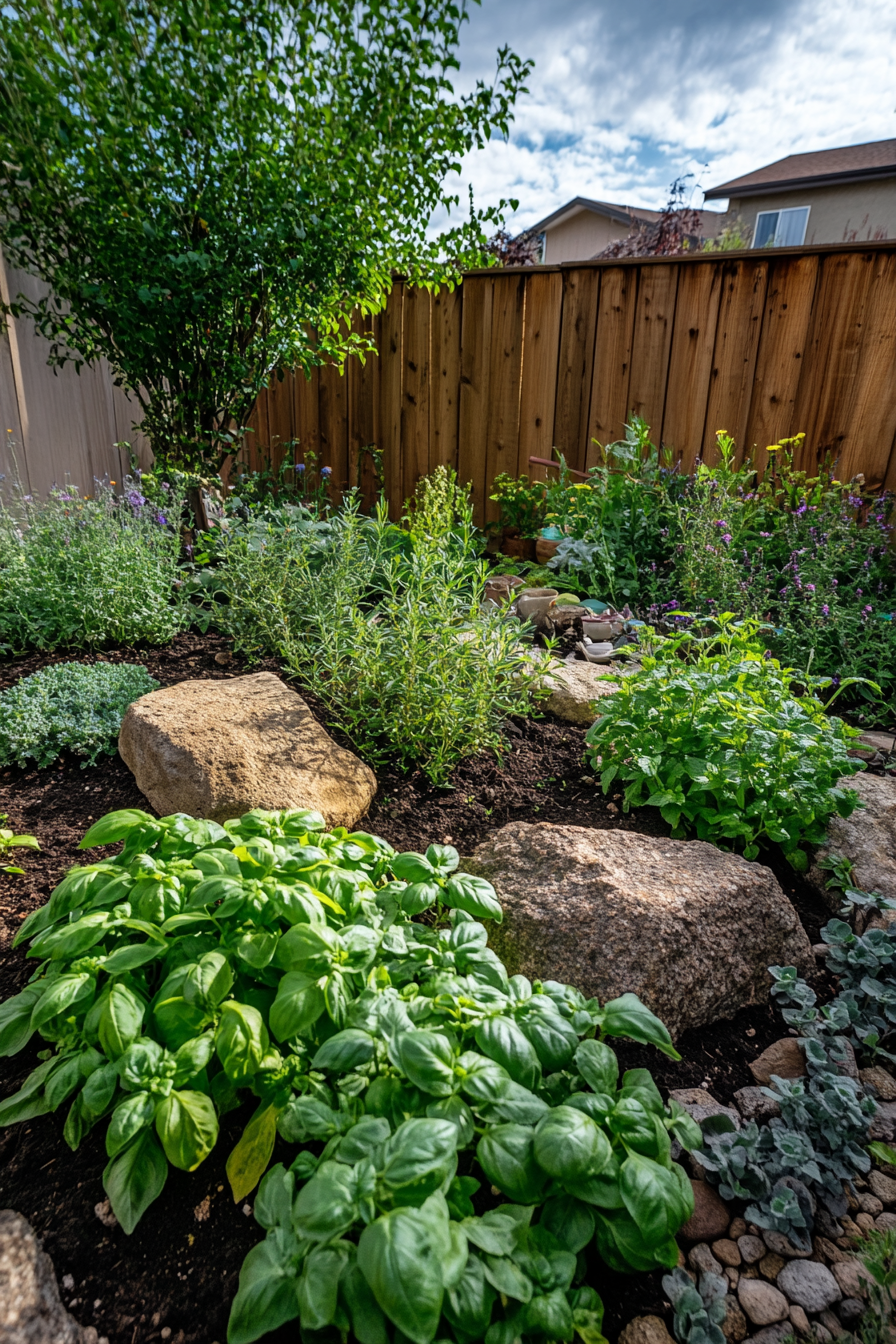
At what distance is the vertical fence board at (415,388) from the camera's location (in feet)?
19.4

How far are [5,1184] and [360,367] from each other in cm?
617

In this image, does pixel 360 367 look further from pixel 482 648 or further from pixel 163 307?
pixel 482 648

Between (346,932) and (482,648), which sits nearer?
(346,932)

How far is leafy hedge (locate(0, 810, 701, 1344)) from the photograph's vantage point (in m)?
1.05

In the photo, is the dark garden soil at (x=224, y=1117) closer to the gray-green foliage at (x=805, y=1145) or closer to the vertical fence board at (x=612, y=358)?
the gray-green foliage at (x=805, y=1145)

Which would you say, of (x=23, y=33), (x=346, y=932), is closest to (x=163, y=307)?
(x=23, y=33)

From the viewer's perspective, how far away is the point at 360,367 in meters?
6.41

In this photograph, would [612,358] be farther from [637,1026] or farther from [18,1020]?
[18,1020]

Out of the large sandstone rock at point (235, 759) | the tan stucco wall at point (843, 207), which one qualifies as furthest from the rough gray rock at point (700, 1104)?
the tan stucco wall at point (843, 207)

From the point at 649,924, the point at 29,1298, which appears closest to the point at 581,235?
the point at 649,924

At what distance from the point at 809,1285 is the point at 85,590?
11.2 feet

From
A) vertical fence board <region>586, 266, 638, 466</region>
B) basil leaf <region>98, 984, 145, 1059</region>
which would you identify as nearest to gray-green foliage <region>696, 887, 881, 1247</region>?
basil leaf <region>98, 984, 145, 1059</region>

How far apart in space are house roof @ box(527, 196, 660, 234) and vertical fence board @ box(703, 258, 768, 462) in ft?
63.6

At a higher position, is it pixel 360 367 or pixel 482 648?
pixel 360 367
